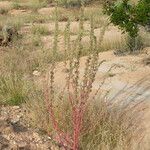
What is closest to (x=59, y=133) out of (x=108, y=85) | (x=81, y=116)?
(x=81, y=116)

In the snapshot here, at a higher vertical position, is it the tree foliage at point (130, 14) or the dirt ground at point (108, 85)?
the tree foliage at point (130, 14)

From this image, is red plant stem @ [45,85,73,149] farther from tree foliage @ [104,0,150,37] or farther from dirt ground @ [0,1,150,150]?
tree foliage @ [104,0,150,37]

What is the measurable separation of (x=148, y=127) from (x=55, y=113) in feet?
3.58

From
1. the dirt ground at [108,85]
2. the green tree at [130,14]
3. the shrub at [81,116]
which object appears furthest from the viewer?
the green tree at [130,14]

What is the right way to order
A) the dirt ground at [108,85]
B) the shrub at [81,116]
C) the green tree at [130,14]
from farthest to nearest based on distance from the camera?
the green tree at [130,14] < the dirt ground at [108,85] < the shrub at [81,116]

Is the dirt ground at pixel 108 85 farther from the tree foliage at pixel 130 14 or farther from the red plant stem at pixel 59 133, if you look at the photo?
the tree foliage at pixel 130 14

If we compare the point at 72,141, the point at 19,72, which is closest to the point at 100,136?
the point at 72,141

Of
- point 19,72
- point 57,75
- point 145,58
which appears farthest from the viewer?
point 145,58

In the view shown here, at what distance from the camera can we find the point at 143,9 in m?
8.88

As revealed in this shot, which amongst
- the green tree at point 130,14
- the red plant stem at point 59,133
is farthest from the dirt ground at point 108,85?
the green tree at point 130,14

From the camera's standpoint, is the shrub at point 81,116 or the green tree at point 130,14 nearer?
the shrub at point 81,116

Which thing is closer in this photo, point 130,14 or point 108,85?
point 108,85

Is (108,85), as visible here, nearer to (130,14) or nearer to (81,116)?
(130,14)

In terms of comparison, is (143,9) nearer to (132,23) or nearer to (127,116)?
(132,23)
